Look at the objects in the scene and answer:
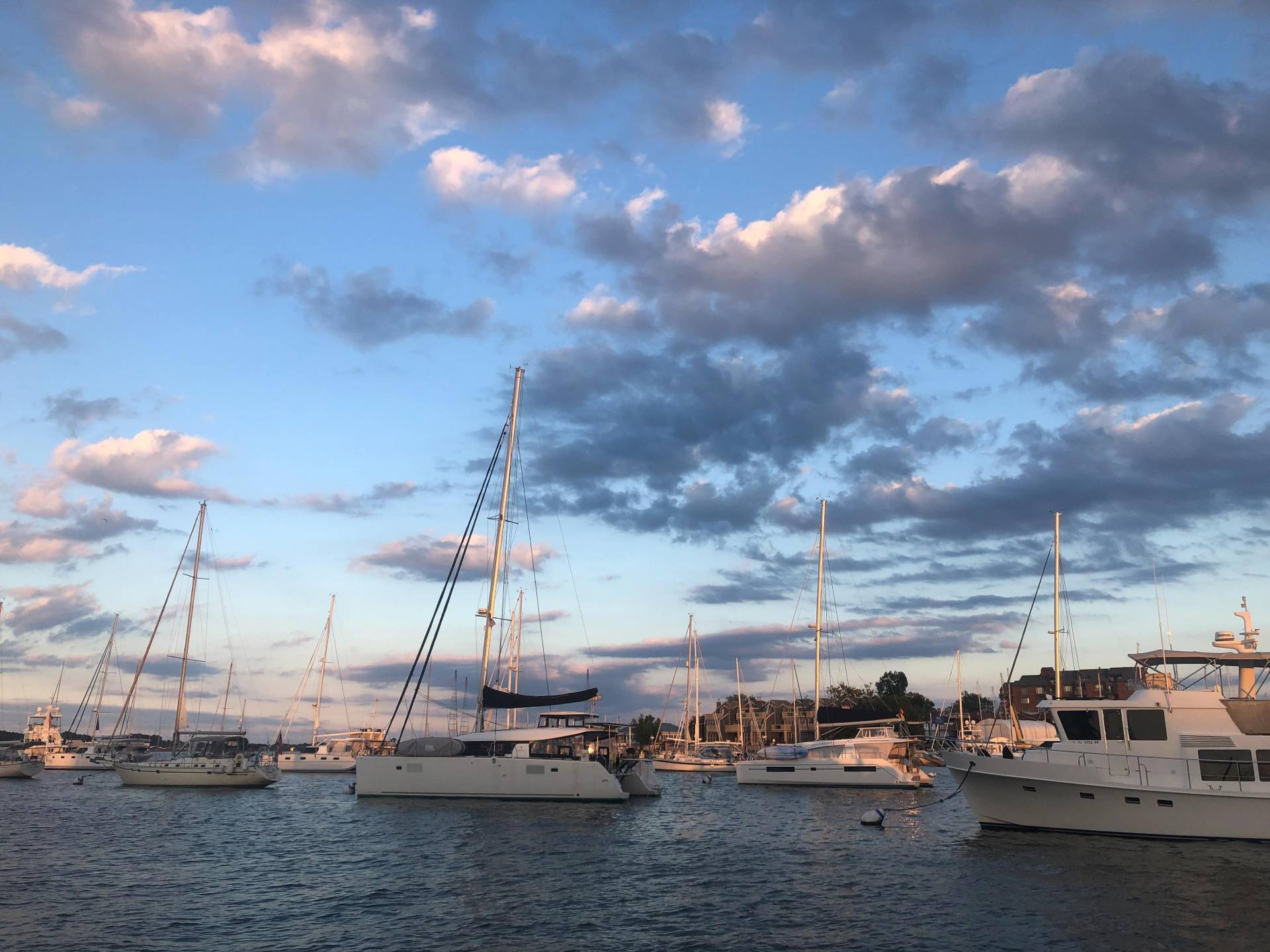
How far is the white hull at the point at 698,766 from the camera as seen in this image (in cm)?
9812

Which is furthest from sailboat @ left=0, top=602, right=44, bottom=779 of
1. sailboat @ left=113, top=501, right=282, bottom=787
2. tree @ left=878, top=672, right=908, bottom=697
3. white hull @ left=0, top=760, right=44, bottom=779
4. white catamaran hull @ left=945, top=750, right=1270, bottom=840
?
tree @ left=878, top=672, right=908, bottom=697

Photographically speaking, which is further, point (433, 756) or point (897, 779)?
point (897, 779)

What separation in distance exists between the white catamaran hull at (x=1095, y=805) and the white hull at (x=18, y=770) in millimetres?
91048

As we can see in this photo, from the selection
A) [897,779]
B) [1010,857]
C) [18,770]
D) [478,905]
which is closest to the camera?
[478,905]

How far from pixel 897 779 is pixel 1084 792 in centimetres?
3493

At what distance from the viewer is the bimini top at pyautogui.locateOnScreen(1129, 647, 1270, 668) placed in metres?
36.0

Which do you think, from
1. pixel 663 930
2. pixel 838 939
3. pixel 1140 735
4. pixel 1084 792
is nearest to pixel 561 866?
pixel 663 930

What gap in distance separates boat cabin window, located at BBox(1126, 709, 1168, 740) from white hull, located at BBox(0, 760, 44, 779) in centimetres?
9814

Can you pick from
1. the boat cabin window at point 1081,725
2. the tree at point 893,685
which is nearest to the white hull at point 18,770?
the boat cabin window at point 1081,725

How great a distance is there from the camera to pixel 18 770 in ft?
296

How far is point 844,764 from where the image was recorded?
6869cm

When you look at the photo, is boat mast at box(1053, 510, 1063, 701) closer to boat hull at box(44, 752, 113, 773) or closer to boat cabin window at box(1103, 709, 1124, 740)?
boat cabin window at box(1103, 709, 1124, 740)

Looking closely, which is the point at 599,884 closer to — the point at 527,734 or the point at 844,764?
the point at 527,734

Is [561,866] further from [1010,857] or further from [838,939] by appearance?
[1010,857]
